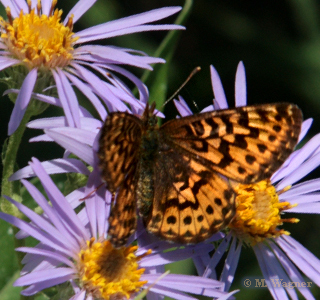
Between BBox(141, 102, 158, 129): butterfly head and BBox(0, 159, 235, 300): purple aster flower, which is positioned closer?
BBox(0, 159, 235, 300): purple aster flower

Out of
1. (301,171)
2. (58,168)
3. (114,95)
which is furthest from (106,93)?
(301,171)

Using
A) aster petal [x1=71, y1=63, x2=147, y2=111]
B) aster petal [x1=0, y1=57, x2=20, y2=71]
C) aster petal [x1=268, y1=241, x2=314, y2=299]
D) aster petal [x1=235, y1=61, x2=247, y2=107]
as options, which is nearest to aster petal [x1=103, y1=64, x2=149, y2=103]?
aster petal [x1=71, y1=63, x2=147, y2=111]

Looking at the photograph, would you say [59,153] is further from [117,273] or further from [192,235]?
[192,235]

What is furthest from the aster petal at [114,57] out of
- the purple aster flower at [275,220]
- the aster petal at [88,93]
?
the purple aster flower at [275,220]

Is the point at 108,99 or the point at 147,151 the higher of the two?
the point at 108,99

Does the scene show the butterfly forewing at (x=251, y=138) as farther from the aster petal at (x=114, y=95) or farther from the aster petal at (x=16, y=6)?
the aster petal at (x=16, y=6)

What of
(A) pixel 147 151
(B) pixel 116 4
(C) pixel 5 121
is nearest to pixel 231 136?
(A) pixel 147 151

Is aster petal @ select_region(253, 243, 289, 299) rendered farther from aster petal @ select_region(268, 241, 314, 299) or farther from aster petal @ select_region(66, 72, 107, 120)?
aster petal @ select_region(66, 72, 107, 120)

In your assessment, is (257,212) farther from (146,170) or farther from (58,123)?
(58,123)
